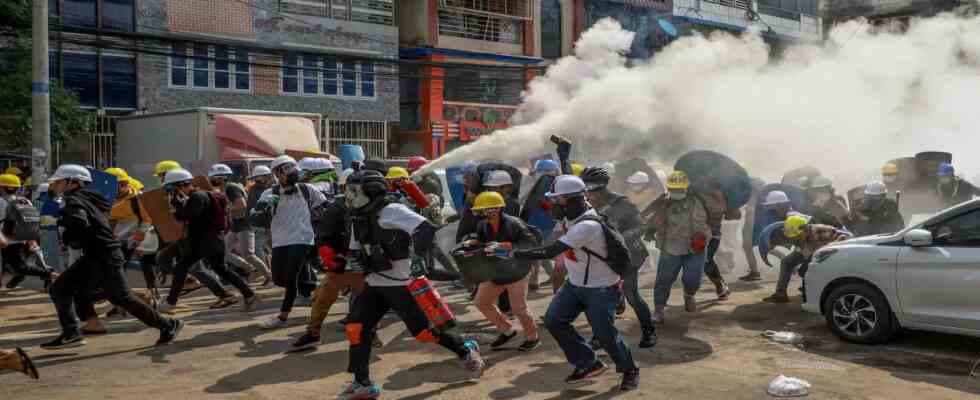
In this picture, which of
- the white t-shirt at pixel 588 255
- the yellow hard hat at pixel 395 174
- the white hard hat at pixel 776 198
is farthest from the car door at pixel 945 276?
the yellow hard hat at pixel 395 174

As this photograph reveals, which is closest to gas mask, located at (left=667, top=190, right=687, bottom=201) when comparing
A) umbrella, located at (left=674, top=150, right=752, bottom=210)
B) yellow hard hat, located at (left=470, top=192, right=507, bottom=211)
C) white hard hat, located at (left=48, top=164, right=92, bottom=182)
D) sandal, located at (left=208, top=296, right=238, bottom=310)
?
umbrella, located at (left=674, top=150, right=752, bottom=210)

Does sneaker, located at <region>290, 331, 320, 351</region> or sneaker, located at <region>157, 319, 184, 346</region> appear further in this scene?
sneaker, located at <region>157, 319, 184, 346</region>

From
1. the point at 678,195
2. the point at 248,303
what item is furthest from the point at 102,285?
the point at 678,195

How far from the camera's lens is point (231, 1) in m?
24.9

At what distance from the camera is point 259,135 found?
59.0ft

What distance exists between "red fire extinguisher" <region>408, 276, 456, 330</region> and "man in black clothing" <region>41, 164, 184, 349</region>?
2.73m

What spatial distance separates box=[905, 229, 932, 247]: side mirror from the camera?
7164mm

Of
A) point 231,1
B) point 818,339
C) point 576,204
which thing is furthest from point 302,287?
point 231,1

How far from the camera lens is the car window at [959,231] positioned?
23.1 feet

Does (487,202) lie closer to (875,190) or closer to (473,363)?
(473,363)

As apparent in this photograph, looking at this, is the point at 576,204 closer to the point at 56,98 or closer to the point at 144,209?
the point at 144,209

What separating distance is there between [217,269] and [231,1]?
17434 millimetres

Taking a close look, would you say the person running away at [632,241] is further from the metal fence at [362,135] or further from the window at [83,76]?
the metal fence at [362,135]

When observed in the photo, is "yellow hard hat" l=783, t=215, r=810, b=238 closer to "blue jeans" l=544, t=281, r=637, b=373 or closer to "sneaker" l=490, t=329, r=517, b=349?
"sneaker" l=490, t=329, r=517, b=349
